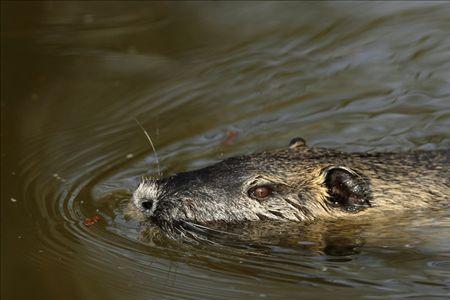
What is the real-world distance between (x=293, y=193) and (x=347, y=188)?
340 mm

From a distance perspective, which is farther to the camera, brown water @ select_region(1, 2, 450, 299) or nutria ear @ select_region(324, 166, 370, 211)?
nutria ear @ select_region(324, 166, 370, 211)

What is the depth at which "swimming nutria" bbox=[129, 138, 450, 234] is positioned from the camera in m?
6.21

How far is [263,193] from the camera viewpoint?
626 cm

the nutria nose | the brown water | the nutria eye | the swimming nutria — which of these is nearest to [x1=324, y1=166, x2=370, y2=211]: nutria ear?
the swimming nutria

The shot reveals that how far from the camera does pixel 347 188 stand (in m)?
6.19

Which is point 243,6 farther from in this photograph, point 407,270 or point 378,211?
point 407,270

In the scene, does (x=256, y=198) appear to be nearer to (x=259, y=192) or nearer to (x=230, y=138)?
(x=259, y=192)

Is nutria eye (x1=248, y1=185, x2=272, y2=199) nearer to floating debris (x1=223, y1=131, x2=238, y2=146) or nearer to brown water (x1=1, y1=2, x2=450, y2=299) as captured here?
brown water (x1=1, y1=2, x2=450, y2=299)

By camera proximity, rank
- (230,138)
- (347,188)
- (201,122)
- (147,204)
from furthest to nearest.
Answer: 1. (201,122)
2. (230,138)
3. (147,204)
4. (347,188)

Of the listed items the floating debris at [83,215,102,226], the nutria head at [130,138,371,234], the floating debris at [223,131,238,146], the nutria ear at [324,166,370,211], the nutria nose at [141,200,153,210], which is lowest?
the floating debris at [83,215,102,226]

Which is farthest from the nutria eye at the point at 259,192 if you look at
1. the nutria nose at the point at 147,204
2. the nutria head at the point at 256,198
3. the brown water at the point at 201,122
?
the nutria nose at the point at 147,204

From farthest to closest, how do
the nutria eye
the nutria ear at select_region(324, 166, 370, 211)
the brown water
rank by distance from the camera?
1. the nutria eye
2. the nutria ear at select_region(324, 166, 370, 211)
3. the brown water

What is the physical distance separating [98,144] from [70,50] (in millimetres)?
1961

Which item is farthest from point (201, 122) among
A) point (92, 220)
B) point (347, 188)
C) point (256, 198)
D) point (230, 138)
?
point (347, 188)
